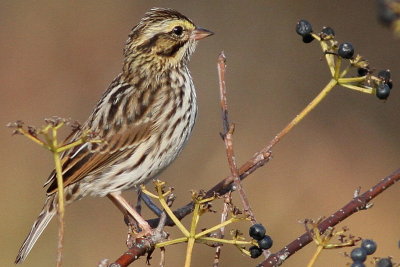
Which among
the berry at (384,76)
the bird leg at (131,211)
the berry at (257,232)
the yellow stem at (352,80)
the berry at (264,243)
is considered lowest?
the bird leg at (131,211)

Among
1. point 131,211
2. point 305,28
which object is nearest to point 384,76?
point 305,28

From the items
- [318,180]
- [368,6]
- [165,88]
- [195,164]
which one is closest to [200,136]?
[195,164]

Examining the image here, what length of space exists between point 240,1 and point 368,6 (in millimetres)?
1918

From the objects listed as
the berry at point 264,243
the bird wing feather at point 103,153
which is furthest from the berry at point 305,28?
the bird wing feather at point 103,153

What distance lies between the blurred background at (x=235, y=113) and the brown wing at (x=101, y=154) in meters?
3.45

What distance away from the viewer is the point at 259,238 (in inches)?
150

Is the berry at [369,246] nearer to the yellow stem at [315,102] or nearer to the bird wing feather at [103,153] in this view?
the yellow stem at [315,102]

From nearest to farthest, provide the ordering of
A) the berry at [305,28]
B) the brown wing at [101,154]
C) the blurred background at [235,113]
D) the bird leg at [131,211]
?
the berry at [305,28]
the bird leg at [131,211]
the brown wing at [101,154]
the blurred background at [235,113]

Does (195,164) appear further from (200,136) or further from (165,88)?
(165,88)

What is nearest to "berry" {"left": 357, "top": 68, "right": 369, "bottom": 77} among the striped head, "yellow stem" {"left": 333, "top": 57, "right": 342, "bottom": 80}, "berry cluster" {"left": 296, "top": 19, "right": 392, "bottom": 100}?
"berry cluster" {"left": 296, "top": 19, "right": 392, "bottom": 100}

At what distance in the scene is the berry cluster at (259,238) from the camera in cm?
381

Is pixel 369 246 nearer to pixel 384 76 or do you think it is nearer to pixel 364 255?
pixel 364 255

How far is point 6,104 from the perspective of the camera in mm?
12703

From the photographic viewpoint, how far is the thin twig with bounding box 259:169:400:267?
3625 mm
